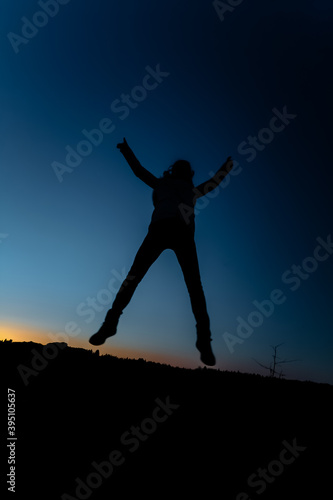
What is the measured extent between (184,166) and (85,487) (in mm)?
4897

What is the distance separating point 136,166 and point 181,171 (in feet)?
2.74

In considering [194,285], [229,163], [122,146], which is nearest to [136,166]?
[122,146]

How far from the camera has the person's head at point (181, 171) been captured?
18.4ft

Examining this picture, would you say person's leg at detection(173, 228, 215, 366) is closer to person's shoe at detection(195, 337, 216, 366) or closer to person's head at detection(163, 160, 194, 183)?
person's shoe at detection(195, 337, 216, 366)

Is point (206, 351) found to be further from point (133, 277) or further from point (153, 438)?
point (153, 438)

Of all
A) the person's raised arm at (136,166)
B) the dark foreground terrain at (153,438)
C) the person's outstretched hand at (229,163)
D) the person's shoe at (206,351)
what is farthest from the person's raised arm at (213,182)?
the dark foreground terrain at (153,438)

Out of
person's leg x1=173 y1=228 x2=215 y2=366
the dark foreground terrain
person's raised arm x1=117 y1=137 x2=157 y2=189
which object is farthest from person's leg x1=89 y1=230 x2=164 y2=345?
person's raised arm x1=117 y1=137 x2=157 y2=189

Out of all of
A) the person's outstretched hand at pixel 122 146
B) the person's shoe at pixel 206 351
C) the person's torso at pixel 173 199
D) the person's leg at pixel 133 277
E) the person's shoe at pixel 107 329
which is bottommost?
the person's shoe at pixel 206 351

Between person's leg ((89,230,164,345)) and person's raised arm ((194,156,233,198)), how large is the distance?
1.13 m

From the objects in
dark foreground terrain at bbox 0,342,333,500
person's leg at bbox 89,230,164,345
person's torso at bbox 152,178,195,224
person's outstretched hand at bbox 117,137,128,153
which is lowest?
dark foreground terrain at bbox 0,342,333,500

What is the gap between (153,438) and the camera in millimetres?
2730

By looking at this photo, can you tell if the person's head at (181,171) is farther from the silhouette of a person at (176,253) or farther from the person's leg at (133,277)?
the person's leg at (133,277)

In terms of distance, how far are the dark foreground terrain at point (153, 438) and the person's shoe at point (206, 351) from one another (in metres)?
0.83

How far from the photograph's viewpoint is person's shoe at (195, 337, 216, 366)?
16.4 feet
